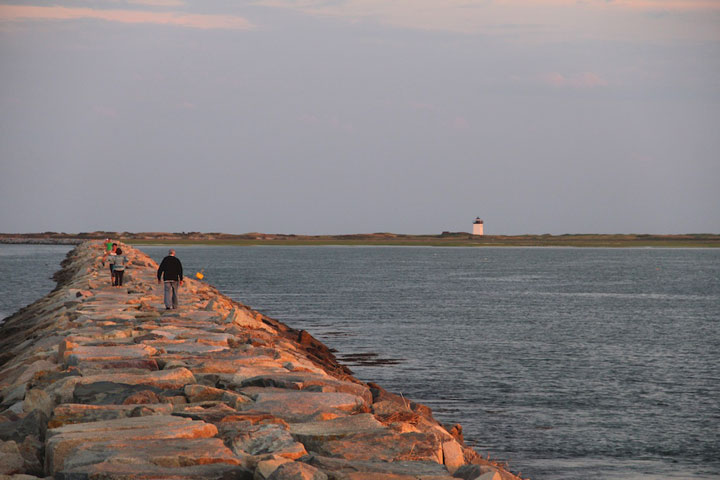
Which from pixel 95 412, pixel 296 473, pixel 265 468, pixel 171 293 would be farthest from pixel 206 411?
pixel 171 293

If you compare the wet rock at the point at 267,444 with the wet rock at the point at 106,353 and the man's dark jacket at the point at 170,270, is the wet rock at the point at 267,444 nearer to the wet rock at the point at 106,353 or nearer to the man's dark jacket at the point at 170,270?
the wet rock at the point at 106,353

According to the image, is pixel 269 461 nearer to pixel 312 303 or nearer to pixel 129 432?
pixel 129 432

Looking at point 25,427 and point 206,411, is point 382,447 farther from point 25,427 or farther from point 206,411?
point 25,427

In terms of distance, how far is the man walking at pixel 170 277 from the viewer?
18953 mm

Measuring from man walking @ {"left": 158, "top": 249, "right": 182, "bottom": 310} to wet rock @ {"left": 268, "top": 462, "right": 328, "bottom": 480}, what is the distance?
13.5 m

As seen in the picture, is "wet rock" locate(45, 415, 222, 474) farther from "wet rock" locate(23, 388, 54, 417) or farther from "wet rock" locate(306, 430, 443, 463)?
"wet rock" locate(23, 388, 54, 417)

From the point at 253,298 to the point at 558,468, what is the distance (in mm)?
32559

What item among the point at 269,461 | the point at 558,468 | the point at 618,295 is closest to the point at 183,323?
the point at 558,468

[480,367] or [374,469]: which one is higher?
[374,469]

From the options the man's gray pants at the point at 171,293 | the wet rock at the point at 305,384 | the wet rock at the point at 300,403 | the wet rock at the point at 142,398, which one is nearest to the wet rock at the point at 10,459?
the wet rock at the point at 142,398

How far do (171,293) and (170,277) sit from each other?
1.90ft

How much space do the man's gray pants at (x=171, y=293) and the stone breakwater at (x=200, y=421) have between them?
558cm

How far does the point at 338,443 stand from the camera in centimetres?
714

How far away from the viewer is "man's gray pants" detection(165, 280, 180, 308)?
19.2 meters
